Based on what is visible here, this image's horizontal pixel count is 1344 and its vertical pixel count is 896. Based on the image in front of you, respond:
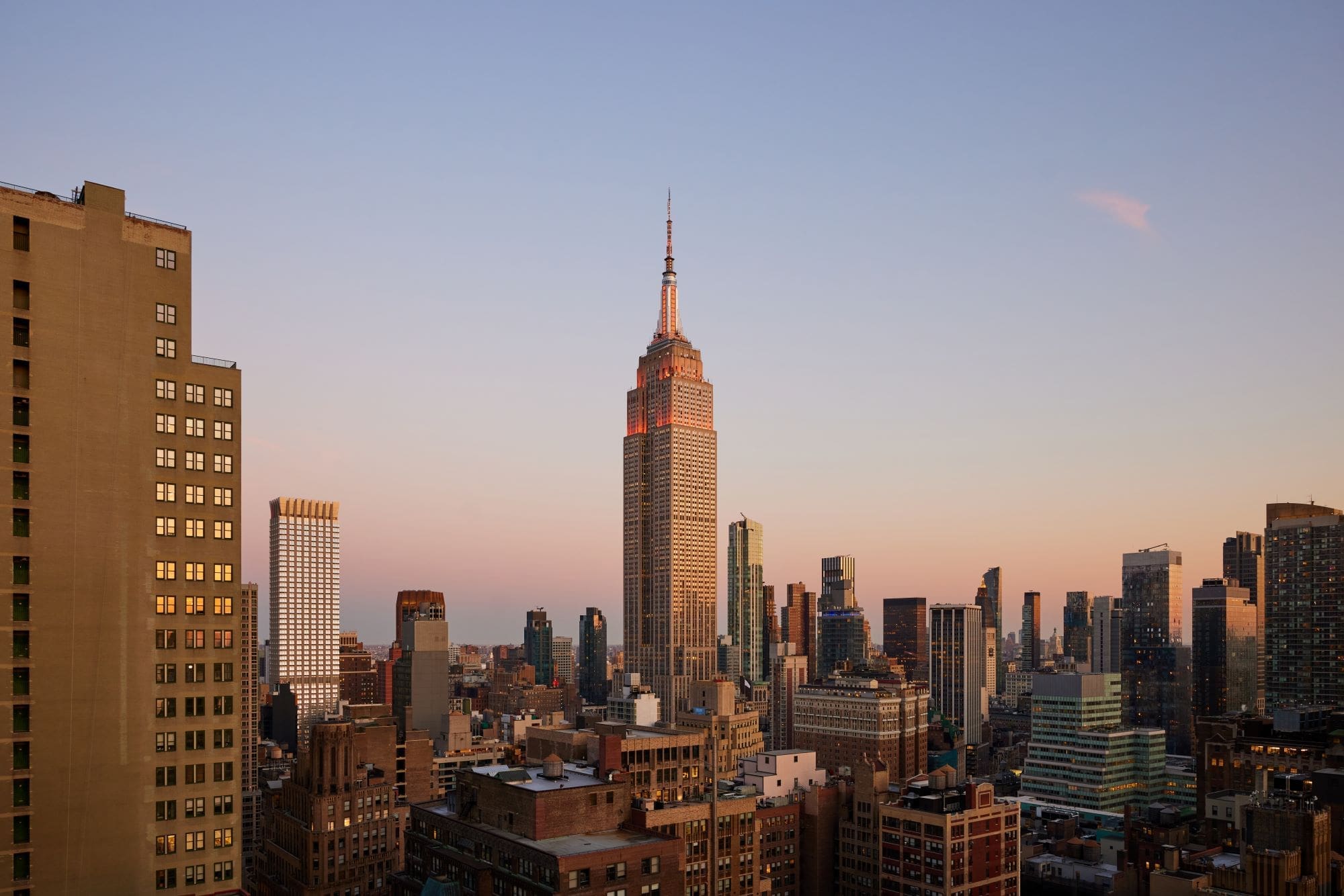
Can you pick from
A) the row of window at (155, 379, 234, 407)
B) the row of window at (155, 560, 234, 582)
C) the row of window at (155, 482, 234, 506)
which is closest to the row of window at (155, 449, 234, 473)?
the row of window at (155, 482, 234, 506)

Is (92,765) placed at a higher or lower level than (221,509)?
lower

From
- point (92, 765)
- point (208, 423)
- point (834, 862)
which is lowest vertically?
point (834, 862)

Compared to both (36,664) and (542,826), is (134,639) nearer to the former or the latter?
(36,664)

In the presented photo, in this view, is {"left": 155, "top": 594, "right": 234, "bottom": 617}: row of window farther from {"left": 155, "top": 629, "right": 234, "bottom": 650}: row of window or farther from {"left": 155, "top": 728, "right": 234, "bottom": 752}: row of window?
{"left": 155, "top": 728, "right": 234, "bottom": 752}: row of window

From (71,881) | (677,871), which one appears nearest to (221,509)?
(71,881)

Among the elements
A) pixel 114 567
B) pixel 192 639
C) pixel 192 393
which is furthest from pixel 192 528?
pixel 192 393

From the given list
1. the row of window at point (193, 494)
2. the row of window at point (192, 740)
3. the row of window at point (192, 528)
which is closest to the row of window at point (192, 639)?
the row of window at point (192, 740)
